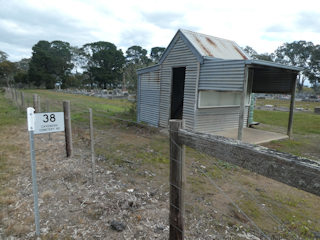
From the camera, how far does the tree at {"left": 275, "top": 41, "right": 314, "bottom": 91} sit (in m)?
57.9

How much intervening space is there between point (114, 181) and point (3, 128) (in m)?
6.73

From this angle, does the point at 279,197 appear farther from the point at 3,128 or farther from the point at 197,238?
the point at 3,128

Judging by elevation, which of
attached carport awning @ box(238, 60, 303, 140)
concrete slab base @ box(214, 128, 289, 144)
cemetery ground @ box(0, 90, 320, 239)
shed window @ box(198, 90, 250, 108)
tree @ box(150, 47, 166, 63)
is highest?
tree @ box(150, 47, 166, 63)

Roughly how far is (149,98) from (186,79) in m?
2.51

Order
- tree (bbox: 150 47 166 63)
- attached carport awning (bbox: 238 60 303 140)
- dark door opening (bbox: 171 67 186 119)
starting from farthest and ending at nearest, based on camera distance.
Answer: tree (bbox: 150 47 166 63), dark door opening (bbox: 171 67 186 119), attached carport awning (bbox: 238 60 303 140)

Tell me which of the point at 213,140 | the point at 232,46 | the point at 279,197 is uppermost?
the point at 232,46

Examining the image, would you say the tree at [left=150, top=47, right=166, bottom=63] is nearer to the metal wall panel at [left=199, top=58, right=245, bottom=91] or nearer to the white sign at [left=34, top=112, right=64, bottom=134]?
the metal wall panel at [left=199, top=58, right=245, bottom=91]

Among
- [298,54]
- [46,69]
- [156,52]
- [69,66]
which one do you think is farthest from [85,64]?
[298,54]

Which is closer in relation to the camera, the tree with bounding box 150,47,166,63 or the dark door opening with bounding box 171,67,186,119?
the dark door opening with bounding box 171,67,186,119

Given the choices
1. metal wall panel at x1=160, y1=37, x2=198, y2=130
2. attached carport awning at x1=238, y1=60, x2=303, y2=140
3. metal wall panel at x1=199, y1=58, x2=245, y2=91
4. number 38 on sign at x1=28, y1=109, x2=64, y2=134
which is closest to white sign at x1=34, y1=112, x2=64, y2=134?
number 38 on sign at x1=28, y1=109, x2=64, y2=134

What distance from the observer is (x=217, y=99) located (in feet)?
29.4

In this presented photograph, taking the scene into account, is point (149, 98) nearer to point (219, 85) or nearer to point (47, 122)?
point (219, 85)

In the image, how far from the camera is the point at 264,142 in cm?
798

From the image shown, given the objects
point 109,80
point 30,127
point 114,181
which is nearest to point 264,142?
point 114,181
